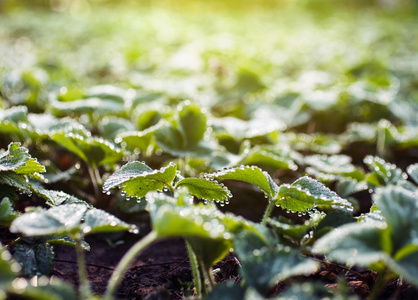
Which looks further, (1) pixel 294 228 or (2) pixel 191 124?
(2) pixel 191 124

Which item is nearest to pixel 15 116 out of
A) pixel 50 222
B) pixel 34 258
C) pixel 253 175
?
pixel 34 258

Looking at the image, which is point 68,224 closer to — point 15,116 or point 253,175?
point 253,175

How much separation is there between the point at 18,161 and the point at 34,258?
0.27m

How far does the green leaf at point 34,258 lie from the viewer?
3.26 ft

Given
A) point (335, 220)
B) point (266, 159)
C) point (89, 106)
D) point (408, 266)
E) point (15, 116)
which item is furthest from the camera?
point (89, 106)

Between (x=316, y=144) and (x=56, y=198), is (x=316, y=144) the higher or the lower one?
the lower one

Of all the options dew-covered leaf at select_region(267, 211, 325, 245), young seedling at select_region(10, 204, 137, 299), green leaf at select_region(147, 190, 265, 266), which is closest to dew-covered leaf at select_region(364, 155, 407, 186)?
dew-covered leaf at select_region(267, 211, 325, 245)

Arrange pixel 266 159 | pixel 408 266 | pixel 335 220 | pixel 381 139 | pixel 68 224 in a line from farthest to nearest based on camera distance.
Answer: pixel 381 139
pixel 266 159
pixel 335 220
pixel 68 224
pixel 408 266

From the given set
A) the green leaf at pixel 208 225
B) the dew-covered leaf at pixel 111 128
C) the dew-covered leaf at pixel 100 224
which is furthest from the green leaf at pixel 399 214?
the dew-covered leaf at pixel 111 128

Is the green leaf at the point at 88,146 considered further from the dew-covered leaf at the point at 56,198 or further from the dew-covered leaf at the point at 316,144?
the dew-covered leaf at the point at 316,144

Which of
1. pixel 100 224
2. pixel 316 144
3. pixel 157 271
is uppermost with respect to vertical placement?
pixel 100 224

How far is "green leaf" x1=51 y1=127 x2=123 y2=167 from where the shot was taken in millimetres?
1301

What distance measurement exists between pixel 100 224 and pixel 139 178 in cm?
24

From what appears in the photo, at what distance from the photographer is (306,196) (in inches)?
40.5
